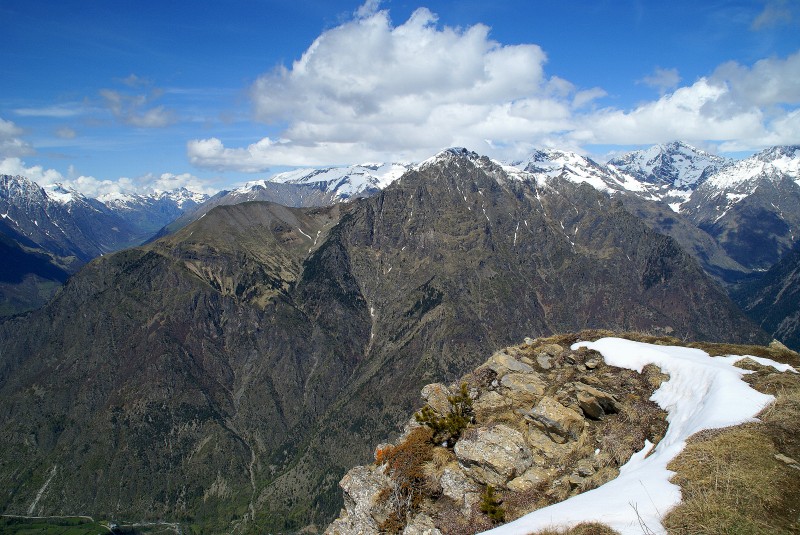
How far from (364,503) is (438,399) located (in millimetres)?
11224

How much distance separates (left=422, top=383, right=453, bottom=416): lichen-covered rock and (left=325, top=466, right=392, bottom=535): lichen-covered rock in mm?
7509

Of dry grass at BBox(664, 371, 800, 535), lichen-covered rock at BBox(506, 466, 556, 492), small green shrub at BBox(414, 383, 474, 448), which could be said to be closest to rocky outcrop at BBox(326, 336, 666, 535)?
lichen-covered rock at BBox(506, 466, 556, 492)

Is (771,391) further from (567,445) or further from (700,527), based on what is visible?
(700,527)

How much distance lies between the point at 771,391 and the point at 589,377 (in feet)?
37.8

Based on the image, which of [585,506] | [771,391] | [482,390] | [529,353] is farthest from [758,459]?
[529,353]

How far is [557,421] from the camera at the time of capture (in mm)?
31219

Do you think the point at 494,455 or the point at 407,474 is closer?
the point at 494,455

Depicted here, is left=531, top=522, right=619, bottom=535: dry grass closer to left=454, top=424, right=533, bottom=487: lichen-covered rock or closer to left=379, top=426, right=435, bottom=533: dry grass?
left=454, top=424, right=533, bottom=487: lichen-covered rock

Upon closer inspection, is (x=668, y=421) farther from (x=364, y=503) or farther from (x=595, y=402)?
(x=364, y=503)

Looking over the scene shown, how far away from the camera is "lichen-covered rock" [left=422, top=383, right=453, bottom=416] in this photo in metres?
39.3

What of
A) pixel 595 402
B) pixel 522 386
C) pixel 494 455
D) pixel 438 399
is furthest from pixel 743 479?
pixel 438 399

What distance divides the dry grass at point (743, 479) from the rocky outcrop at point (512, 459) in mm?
5440

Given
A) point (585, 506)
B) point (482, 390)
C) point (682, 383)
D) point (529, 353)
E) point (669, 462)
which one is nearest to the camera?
point (585, 506)

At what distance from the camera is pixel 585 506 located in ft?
68.9
